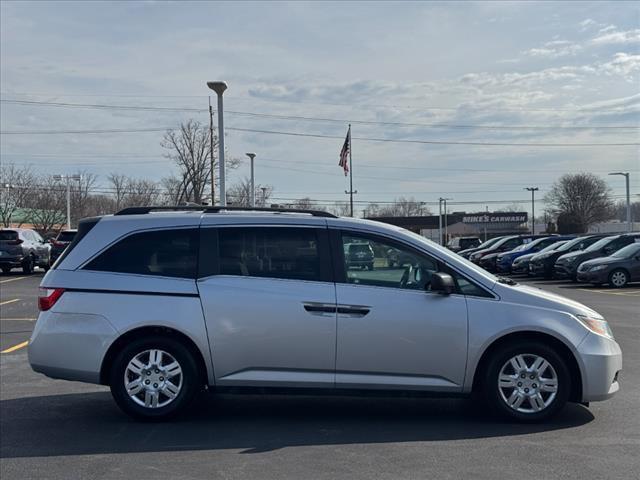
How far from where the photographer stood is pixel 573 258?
23547 mm

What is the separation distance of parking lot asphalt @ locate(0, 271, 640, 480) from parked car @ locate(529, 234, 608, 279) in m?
18.4

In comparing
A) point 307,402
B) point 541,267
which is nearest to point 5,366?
point 307,402

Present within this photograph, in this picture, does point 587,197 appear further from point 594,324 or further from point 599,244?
point 594,324

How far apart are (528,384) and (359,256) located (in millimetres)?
1896

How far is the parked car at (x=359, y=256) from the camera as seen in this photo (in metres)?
6.36

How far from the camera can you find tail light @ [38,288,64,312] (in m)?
6.43

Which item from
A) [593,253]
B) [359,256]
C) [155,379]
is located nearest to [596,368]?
[359,256]

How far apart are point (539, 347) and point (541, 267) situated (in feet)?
68.1

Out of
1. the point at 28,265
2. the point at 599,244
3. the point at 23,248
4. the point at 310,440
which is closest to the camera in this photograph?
the point at 310,440

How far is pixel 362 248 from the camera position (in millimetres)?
6445

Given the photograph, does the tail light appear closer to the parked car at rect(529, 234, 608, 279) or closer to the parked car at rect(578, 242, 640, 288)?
the parked car at rect(578, 242, 640, 288)

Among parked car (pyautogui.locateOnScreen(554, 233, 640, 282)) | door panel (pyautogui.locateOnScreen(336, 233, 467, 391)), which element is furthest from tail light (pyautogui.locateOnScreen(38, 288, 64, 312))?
parked car (pyautogui.locateOnScreen(554, 233, 640, 282))

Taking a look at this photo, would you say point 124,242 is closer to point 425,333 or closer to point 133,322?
point 133,322

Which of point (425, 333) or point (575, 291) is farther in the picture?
point (575, 291)
